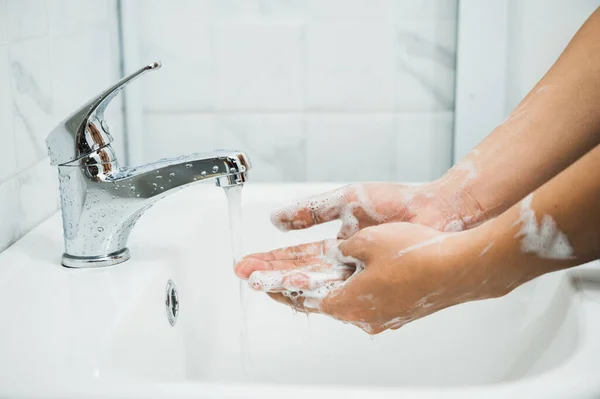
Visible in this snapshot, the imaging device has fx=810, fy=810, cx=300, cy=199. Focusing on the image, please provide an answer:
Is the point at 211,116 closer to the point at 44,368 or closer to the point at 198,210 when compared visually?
the point at 198,210

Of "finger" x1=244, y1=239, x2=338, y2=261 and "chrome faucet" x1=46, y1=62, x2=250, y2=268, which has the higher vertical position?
"chrome faucet" x1=46, y1=62, x2=250, y2=268

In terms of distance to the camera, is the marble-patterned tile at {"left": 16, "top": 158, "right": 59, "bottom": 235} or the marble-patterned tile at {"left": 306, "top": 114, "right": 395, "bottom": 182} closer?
the marble-patterned tile at {"left": 16, "top": 158, "right": 59, "bottom": 235}

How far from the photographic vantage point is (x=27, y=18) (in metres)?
0.88

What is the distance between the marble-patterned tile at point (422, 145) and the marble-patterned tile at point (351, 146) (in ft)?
0.05

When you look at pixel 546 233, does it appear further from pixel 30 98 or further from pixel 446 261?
pixel 30 98

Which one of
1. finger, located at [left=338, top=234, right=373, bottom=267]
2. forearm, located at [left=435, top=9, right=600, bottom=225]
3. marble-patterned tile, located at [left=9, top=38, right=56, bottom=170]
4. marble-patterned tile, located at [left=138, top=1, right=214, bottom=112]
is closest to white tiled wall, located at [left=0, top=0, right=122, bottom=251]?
marble-patterned tile, located at [left=9, top=38, right=56, bottom=170]

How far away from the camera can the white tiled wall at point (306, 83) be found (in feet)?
3.95

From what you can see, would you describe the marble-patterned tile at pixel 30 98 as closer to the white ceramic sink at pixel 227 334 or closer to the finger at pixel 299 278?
the white ceramic sink at pixel 227 334

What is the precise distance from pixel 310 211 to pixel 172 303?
0.17m

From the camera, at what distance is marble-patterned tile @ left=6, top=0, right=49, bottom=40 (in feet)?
2.74

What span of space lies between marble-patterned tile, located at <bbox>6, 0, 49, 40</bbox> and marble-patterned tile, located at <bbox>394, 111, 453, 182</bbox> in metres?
0.54

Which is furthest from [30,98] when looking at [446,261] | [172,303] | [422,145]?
[422,145]

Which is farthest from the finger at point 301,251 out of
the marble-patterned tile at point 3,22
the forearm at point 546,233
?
the marble-patterned tile at point 3,22

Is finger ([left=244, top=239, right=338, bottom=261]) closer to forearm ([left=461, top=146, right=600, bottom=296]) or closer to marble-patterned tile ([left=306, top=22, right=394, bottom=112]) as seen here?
forearm ([left=461, top=146, right=600, bottom=296])
